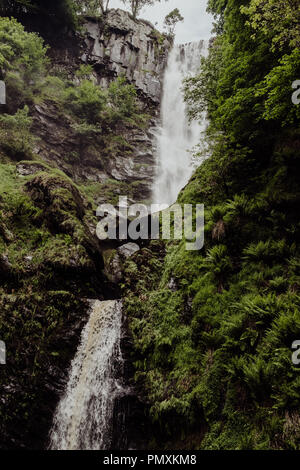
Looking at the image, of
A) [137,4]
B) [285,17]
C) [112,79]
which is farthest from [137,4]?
[285,17]

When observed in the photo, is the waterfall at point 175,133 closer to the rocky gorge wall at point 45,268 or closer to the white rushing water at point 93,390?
the rocky gorge wall at point 45,268

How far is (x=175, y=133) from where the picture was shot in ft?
91.5

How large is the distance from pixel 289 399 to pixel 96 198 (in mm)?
17939

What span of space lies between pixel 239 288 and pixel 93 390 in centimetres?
540

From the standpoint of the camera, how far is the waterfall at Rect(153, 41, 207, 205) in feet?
77.3

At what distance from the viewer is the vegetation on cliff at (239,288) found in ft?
15.6

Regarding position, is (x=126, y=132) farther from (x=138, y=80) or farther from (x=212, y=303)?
(x=212, y=303)

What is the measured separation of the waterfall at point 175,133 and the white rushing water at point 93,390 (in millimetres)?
15184

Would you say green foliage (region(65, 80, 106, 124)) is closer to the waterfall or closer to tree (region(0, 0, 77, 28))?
the waterfall

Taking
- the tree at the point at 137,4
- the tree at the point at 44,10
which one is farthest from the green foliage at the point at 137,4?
the tree at the point at 44,10

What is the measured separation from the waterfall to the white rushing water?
1518 cm

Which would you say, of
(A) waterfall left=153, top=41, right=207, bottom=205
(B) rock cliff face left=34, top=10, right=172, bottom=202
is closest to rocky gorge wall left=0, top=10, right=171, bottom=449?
(B) rock cliff face left=34, top=10, right=172, bottom=202

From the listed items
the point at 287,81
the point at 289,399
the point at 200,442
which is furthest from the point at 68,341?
the point at 287,81

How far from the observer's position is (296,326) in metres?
4.68
